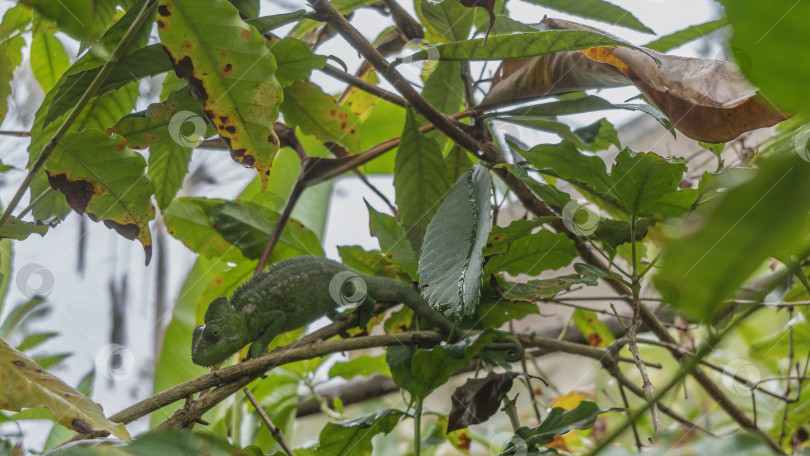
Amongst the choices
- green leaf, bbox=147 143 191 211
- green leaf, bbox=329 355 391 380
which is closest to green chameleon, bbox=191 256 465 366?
green leaf, bbox=329 355 391 380

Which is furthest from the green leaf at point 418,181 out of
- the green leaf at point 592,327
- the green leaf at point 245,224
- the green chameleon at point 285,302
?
the green leaf at point 592,327

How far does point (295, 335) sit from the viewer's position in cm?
130

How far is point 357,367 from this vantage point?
4.12 feet

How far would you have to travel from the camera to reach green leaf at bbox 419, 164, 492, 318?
0.63m

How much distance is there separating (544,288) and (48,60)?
0.94 m

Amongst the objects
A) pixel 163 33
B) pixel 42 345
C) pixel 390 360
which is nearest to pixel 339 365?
pixel 390 360

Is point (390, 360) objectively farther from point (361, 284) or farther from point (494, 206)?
point (494, 206)

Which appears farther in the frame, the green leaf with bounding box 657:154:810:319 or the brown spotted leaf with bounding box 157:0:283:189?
the brown spotted leaf with bounding box 157:0:283:189

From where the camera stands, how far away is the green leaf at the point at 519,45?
2.23ft

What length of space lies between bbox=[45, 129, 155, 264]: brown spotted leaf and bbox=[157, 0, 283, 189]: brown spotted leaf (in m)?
0.14

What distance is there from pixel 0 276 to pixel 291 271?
484 millimetres

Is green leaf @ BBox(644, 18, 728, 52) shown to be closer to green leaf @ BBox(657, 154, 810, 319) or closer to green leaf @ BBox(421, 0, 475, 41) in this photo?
green leaf @ BBox(421, 0, 475, 41)

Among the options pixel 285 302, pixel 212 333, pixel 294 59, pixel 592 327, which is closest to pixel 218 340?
pixel 212 333

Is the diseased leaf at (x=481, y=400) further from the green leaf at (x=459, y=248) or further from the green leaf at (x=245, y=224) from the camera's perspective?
the green leaf at (x=245, y=224)
